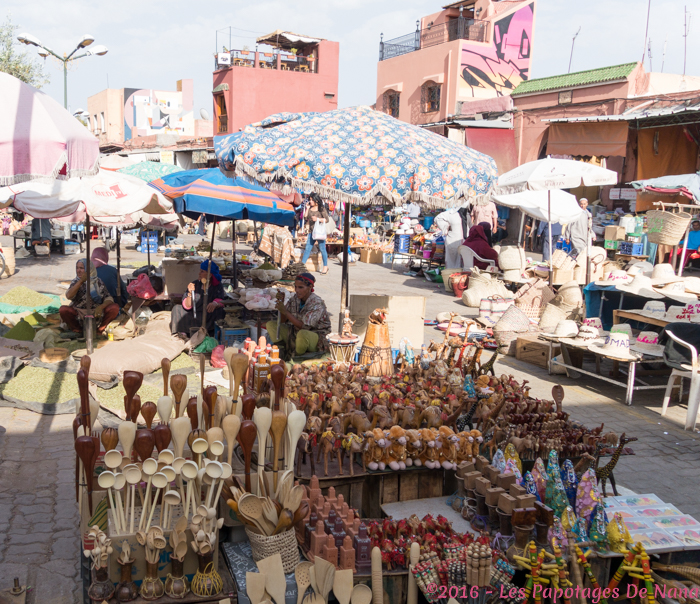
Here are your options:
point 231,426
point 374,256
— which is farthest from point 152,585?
point 374,256

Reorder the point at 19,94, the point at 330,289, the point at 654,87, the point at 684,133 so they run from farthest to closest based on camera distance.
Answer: the point at 654,87
the point at 684,133
the point at 330,289
the point at 19,94

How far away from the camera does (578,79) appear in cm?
1670

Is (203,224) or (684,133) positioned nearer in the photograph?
(684,133)

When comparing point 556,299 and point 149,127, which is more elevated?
point 149,127

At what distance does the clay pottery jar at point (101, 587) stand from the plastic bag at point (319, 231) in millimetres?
12556

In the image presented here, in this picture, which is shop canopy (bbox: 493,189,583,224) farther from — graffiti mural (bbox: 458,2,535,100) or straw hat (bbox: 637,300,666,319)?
graffiti mural (bbox: 458,2,535,100)

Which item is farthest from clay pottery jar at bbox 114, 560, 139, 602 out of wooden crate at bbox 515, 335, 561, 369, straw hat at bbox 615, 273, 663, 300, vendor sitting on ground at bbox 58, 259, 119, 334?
straw hat at bbox 615, 273, 663, 300

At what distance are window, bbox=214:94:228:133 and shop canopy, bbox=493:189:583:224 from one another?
2303cm

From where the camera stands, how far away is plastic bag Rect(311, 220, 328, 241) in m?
14.9

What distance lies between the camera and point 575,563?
295 cm

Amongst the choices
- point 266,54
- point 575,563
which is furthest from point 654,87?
point 266,54

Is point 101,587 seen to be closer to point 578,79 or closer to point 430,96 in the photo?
point 578,79

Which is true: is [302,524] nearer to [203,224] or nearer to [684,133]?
[684,133]

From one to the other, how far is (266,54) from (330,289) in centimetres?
2191
